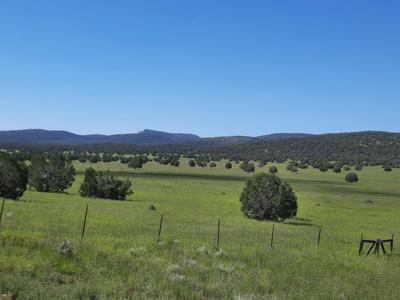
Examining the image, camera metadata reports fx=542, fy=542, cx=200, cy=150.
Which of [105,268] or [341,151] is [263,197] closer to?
[105,268]

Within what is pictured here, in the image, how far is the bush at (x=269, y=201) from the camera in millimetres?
45188

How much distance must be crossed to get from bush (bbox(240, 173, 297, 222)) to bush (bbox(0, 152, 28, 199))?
19.1 meters

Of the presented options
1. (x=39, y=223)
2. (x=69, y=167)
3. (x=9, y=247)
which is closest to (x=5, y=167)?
(x=69, y=167)

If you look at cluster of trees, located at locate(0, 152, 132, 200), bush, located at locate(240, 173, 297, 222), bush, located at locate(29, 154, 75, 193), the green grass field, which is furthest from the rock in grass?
bush, located at locate(29, 154, 75, 193)

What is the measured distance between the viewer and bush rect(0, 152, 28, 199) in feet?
145

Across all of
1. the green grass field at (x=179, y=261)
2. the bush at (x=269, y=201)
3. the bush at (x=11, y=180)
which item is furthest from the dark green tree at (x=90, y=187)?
the bush at (x=269, y=201)

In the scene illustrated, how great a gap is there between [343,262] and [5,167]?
31.0m

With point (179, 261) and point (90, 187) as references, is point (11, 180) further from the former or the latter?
point (179, 261)

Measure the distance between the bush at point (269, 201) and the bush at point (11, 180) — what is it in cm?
1906

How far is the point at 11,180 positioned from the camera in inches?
1743

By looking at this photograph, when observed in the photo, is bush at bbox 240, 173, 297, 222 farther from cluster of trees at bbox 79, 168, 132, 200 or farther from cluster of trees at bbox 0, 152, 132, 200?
cluster of trees at bbox 0, 152, 132, 200

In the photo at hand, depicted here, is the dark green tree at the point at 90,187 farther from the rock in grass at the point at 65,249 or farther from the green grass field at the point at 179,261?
the rock in grass at the point at 65,249

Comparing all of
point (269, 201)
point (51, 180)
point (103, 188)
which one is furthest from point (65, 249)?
point (51, 180)

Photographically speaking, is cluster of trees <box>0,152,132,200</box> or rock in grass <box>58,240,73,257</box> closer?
rock in grass <box>58,240,73,257</box>
